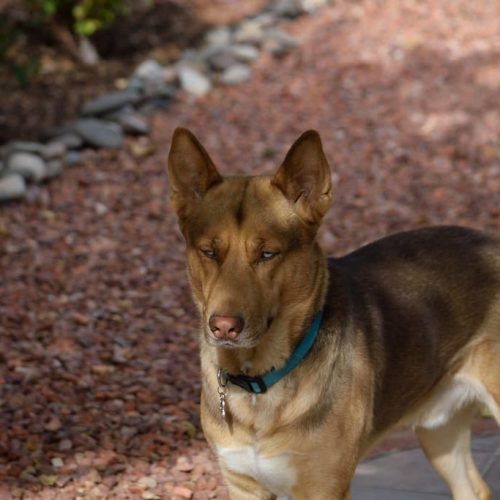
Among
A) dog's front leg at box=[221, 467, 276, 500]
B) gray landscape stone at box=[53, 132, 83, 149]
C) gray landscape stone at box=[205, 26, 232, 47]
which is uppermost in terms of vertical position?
dog's front leg at box=[221, 467, 276, 500]

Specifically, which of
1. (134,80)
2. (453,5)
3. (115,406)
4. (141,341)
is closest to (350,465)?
(115,406)

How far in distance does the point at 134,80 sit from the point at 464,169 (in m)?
3.60

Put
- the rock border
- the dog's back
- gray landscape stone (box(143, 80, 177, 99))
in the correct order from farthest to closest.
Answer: gray landscape stone (box(143, 80, 177, 99)) < the rock border < the dog's back

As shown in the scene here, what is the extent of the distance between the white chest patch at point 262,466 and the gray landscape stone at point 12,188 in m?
5.16

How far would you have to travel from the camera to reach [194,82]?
1185cm

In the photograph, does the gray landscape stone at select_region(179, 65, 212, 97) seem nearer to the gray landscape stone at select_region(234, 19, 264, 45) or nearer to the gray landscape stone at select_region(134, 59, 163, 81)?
the gray landscape stone at select_region(134, 59, 163, 81)

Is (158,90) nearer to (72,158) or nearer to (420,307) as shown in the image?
(72,158)

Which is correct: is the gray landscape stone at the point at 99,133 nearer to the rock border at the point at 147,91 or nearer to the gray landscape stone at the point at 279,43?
the rock border at the point at 147,91

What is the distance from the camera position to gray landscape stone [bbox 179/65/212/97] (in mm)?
11805

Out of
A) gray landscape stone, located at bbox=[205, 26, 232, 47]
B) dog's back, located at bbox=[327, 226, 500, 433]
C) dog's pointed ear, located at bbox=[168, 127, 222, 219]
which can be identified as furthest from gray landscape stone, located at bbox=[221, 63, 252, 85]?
dog's pointed ear, located at bbox=[168, 127, 222, 219]

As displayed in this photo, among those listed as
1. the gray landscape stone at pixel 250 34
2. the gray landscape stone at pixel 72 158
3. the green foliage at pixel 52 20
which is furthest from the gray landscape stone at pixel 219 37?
the gray landscape stone at pixel 72 158

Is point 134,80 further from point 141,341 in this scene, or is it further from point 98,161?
point 141,341

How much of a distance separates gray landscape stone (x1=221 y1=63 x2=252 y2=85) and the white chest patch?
8040 mm

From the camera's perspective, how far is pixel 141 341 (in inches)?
283
